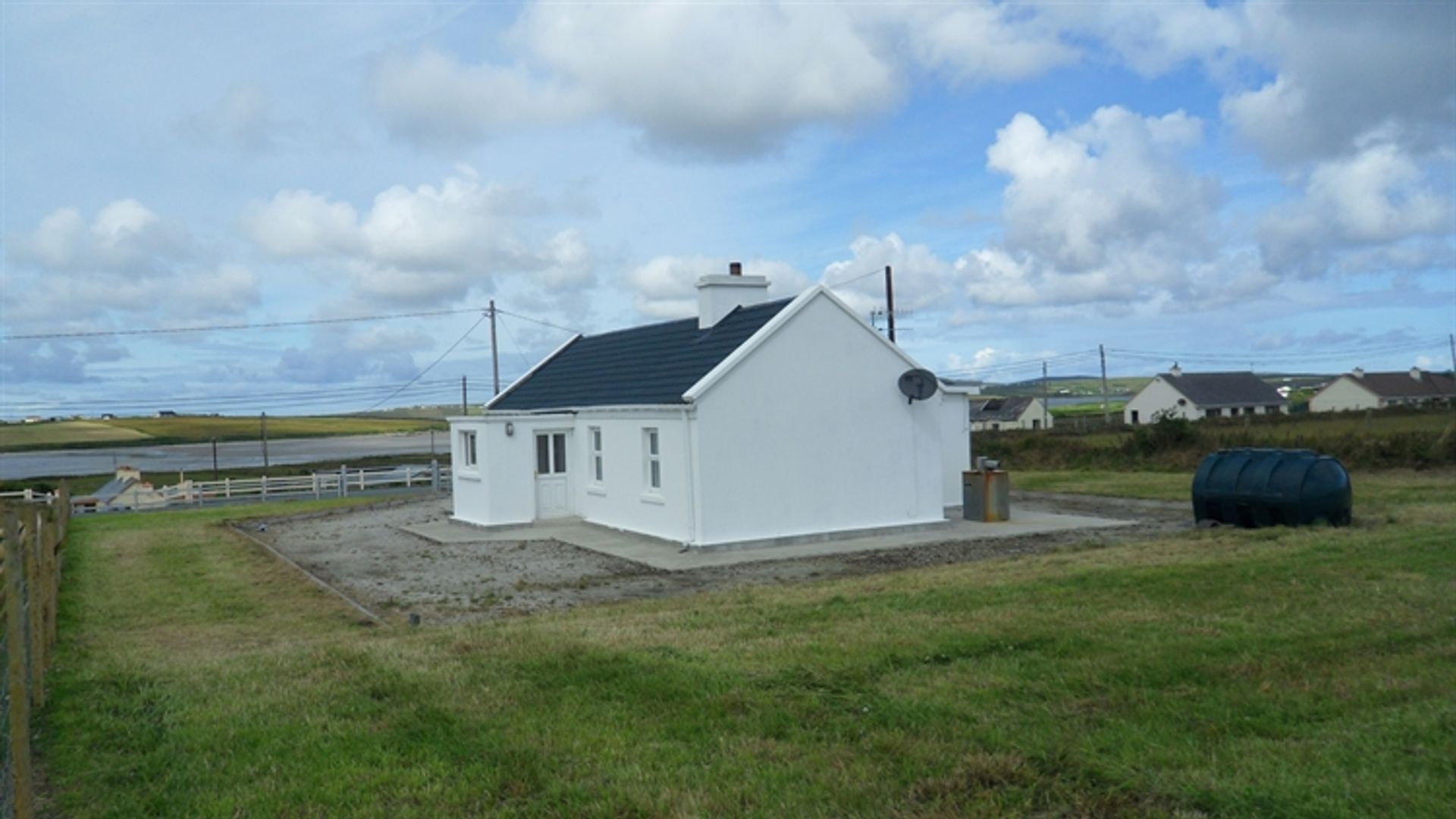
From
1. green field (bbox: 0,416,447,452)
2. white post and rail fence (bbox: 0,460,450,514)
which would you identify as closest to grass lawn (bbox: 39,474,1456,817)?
white post and rail fence (bbox: 0,460,450,514)

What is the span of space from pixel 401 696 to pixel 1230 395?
90407 millimetres

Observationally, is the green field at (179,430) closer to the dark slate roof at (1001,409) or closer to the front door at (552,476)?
the front door at (552,476)

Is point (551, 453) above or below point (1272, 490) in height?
above

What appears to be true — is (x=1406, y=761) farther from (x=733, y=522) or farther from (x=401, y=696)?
(x=733, y=522)

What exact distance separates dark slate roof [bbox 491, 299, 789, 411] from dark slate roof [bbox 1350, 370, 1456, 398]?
8226cm

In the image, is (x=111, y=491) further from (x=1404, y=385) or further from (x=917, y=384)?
(x=1404, y=385)

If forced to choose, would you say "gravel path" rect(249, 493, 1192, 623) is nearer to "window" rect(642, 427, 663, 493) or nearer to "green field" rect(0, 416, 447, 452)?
"window" rect(642, 427, 663, 493)

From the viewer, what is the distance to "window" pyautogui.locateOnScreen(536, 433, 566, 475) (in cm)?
2461

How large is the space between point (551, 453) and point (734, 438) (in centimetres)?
640

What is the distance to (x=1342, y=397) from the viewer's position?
93.5 metres

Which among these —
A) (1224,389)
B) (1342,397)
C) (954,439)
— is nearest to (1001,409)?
(1224,389)

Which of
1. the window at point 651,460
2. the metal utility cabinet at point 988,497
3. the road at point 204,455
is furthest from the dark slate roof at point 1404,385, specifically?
the window at point 651,460

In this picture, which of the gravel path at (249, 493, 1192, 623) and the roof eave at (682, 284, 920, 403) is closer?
the gravel path at (249, 493, 1192, 623)

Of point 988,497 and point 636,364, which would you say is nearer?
point 988,497
